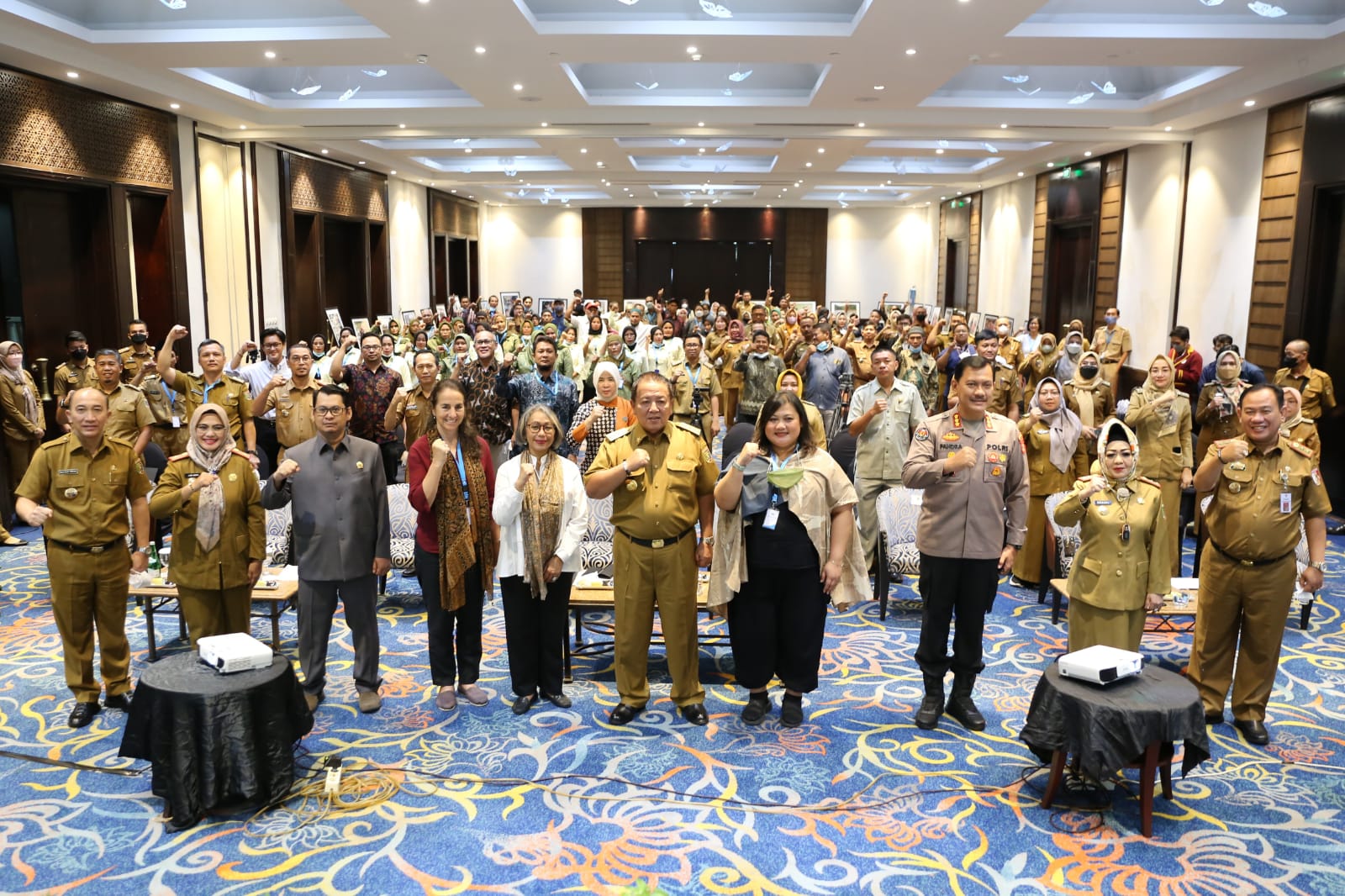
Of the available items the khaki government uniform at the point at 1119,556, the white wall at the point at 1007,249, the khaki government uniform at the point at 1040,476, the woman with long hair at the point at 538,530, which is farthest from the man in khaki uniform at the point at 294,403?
the white wall at the point at 1007,249

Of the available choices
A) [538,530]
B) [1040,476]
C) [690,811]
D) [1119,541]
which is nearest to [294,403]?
[538,530]

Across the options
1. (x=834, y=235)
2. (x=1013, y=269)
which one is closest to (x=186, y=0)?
(x=1013, y=269)

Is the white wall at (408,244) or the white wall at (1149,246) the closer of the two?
the white wall at (1149,246)

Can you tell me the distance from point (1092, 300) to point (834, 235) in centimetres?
1416

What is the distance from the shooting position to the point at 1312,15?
8.74m

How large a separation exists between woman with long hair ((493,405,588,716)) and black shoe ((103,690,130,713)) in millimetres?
1961

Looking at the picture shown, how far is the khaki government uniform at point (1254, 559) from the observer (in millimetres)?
4555

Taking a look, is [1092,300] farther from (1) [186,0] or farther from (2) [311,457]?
(2) [311,457]

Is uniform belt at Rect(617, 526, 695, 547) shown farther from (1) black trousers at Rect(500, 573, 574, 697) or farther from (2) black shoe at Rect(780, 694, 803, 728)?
(2) black shoe at Rect(780, 694, 803, 728)

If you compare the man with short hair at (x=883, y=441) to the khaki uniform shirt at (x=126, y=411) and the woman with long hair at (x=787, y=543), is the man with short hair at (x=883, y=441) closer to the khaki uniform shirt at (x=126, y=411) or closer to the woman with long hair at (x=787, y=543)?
the woman with long hair at (x=787, y=543)

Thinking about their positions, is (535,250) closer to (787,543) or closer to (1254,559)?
(787,543)

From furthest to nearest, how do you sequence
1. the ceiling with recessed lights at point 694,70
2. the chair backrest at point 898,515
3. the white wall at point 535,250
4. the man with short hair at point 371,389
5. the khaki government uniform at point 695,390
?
the white wall at point 535,250, the khaki government uniform at point 695,390, the ceiling with recessed lights at point 694,70, the man with short hair at point 371,389, the chair backrest at point 898,515

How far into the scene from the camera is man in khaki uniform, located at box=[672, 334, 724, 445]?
30.5 ft

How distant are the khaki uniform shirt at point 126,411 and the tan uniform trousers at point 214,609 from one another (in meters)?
3.35
